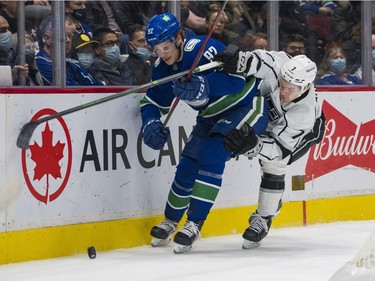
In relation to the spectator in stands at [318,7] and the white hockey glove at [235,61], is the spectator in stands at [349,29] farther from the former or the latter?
the white hockey glove at [235,61]

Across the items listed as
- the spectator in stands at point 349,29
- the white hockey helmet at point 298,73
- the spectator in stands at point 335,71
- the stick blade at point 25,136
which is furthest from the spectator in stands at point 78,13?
the spectator in stands at point 349,29

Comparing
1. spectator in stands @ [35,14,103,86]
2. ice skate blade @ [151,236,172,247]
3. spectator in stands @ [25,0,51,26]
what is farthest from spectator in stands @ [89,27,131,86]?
ice skate blade @ [151,236,172,247]

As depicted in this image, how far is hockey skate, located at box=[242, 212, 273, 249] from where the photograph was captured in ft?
19.1

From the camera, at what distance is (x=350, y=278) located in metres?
3.86

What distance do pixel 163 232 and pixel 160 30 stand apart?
3.43ft

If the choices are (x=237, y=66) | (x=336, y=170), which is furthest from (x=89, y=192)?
(x=336, y=170)

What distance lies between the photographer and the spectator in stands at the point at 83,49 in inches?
228

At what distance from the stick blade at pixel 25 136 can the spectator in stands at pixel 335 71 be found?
7.99 feet

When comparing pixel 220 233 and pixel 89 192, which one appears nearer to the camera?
pixel 89 192

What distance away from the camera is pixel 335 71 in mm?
7320

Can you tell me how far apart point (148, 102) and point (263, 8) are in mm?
1477

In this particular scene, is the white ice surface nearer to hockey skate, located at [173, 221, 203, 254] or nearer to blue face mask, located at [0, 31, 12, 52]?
hockey skate, located at [173, 221, 203, 254]

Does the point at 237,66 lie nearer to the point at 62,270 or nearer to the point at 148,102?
the point at 148,102

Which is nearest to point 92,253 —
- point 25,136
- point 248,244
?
point 25,136
